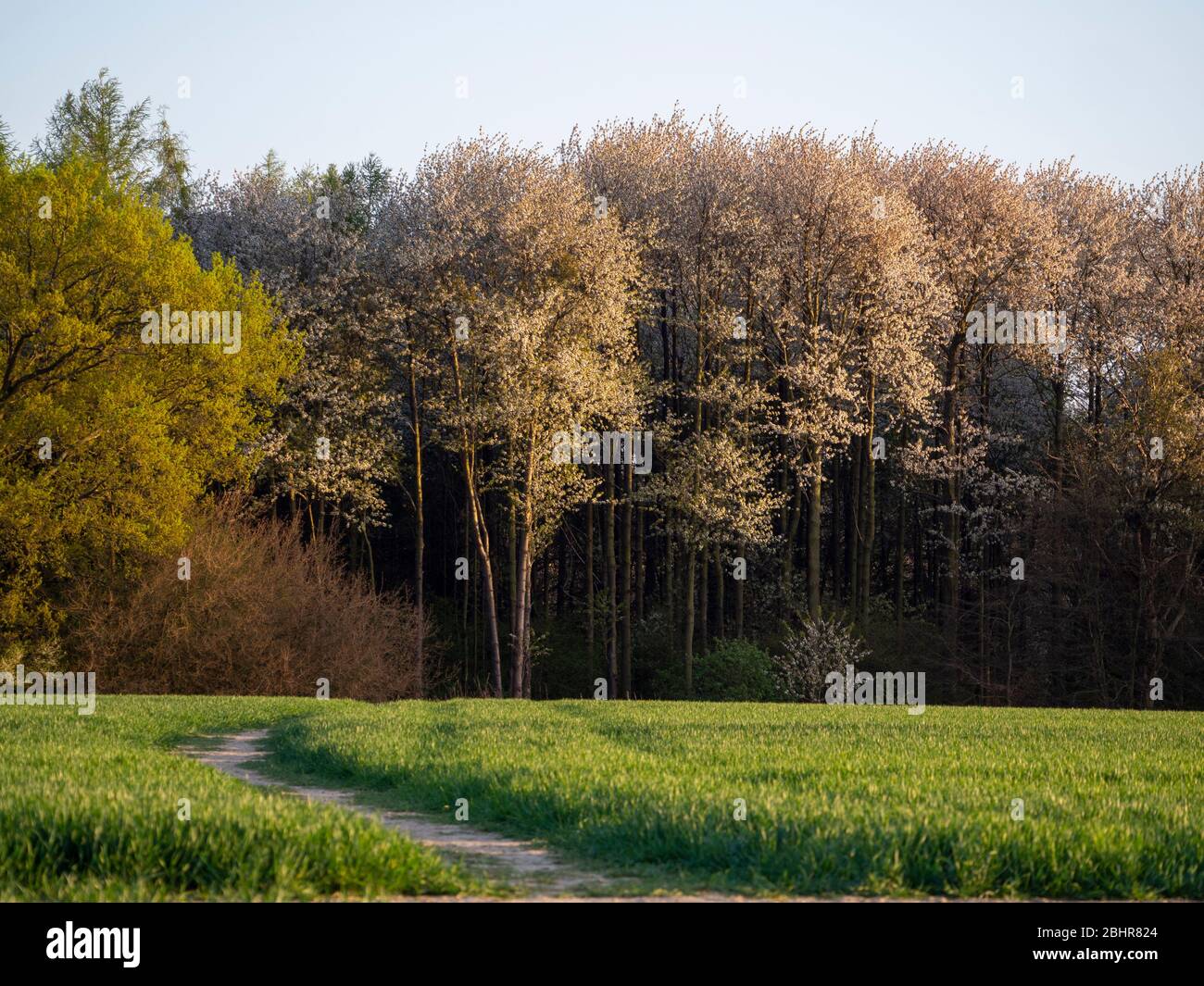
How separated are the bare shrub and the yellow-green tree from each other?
4.03 ft

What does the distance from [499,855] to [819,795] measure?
3.23m

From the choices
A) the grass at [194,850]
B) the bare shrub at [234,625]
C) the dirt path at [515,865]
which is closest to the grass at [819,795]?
the dirt path at [515,865]

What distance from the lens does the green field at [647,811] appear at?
7.78 m

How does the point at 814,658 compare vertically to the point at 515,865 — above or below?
below

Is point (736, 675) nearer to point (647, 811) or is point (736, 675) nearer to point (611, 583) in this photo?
point (611, 583)

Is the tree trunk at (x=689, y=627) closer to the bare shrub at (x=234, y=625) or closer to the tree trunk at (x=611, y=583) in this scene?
the tree trunk at (x=611, y=583)

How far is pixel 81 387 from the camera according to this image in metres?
36.4

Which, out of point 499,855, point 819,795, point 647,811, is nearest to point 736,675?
point 819,795

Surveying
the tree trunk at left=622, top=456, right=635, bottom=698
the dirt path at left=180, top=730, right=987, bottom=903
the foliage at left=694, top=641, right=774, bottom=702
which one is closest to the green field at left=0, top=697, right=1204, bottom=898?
the dirt path at left=180, top=730, right=987, bottom=903

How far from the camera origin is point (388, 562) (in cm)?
5938

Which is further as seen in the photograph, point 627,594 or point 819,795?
point 627,594

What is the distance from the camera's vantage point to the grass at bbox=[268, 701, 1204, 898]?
846cm

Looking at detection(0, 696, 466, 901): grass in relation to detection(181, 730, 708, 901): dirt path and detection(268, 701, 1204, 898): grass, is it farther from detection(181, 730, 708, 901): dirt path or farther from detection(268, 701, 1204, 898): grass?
detection(268, 701, 1204, 898): grass
